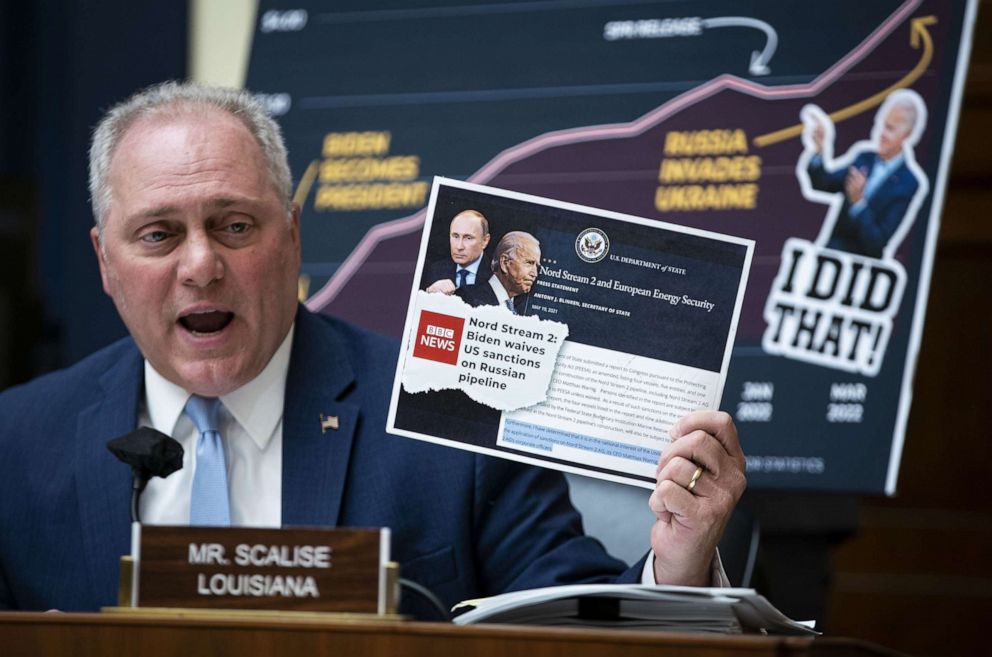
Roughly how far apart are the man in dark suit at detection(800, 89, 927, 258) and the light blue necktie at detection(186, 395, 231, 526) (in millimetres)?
1610

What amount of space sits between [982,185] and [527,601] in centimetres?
277

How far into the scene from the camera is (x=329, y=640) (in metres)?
1.17

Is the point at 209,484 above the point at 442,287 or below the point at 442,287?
below

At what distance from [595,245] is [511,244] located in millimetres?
100

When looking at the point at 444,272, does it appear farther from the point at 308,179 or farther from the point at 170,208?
the point at 308,179

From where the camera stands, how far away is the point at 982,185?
3.70 metres

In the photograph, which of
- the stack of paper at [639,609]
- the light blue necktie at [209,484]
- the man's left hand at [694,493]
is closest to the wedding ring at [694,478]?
the man's left hand at [694,493]

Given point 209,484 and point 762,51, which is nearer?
point 209,484

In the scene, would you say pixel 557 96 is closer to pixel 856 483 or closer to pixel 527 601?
pixel 856 483

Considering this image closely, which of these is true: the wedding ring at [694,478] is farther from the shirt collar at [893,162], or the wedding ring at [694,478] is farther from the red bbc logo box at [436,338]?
the shirt collar at [893,162]

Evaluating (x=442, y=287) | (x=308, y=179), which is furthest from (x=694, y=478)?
(x=308, y=179)

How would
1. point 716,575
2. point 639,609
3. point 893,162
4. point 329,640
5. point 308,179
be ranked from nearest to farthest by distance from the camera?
point 329,640
point 639,609
point 716,575
point 893,162
point 308,179

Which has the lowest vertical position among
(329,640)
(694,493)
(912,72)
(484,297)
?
(329,640)

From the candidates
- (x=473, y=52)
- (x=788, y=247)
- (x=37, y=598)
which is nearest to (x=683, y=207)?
(x=788, y=247)
